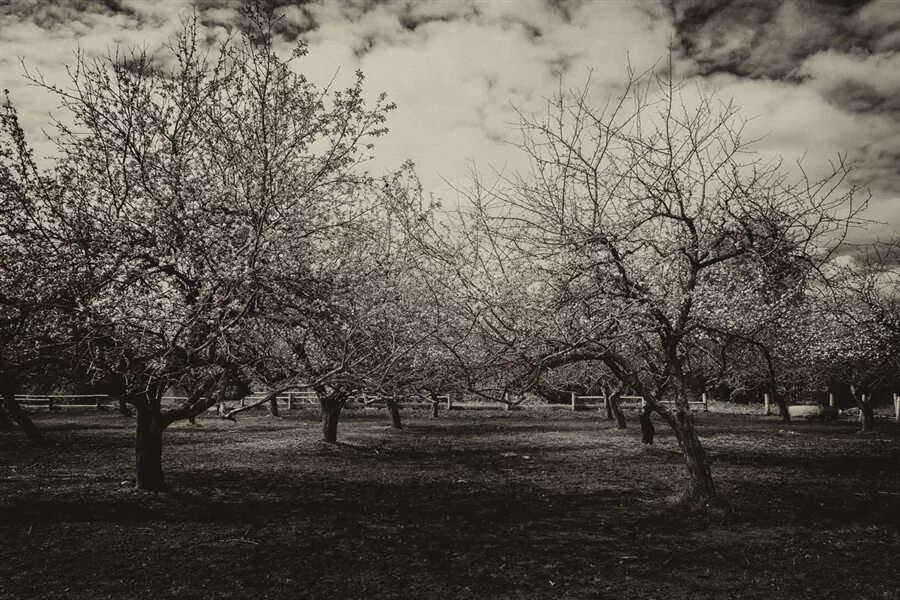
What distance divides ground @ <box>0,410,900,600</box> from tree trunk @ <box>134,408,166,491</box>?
1.56ft

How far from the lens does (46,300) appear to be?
7387mm

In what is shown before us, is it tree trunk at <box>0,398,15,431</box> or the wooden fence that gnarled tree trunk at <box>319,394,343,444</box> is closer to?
tree trunk at <box>0,398,15,431</box>

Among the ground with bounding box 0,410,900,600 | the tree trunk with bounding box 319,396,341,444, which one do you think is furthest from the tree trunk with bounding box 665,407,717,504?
the tree trunk with bounding box 319,396,341,444

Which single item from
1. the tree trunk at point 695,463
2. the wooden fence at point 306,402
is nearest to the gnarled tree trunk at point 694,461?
the tree trunk at point 695,463

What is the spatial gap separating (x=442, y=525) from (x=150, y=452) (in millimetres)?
6387

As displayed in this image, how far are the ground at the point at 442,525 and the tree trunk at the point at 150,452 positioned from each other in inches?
18.7

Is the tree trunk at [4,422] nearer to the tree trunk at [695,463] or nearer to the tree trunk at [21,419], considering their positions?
the tree trunk at [21,419]

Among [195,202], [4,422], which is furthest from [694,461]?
[4,422]

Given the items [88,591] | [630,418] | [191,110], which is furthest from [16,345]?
[630,418]

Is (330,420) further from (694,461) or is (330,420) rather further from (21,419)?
(694,461)

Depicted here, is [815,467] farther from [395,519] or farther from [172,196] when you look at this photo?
[172,196]

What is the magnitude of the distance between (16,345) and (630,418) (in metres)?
31.0

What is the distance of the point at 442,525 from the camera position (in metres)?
10.0

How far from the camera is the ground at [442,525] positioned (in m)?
7.31
